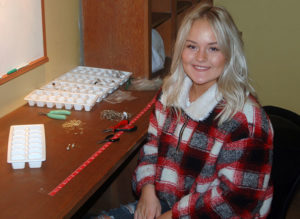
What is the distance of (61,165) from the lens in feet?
4.22

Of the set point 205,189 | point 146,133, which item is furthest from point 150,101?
point 205,189

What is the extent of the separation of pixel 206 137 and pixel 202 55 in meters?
0.26

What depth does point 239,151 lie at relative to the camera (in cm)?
121

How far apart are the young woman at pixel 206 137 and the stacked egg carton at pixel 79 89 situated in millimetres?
364

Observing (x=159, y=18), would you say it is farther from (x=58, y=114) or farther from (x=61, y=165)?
(x=61, y=165)

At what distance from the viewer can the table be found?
1.09 m

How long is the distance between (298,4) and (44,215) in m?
2.43

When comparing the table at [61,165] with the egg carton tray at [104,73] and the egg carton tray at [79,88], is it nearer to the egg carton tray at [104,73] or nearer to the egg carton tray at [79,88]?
the egg carton tray at [79,88]

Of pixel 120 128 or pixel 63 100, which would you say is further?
pixel 63 100

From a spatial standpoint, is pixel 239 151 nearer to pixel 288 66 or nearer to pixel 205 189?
pixel 205 189

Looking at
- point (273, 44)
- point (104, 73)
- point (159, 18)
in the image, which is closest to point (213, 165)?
point (104, 73)

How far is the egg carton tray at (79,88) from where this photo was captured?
5.79ft

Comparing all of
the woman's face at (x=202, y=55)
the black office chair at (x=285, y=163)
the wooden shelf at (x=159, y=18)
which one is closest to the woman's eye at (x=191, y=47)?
the woman's face at (x=202, y=55)

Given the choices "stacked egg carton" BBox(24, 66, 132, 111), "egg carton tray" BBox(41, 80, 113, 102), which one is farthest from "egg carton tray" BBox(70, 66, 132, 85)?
"egg carton tray" BBox(41, 80, 113, 102)
